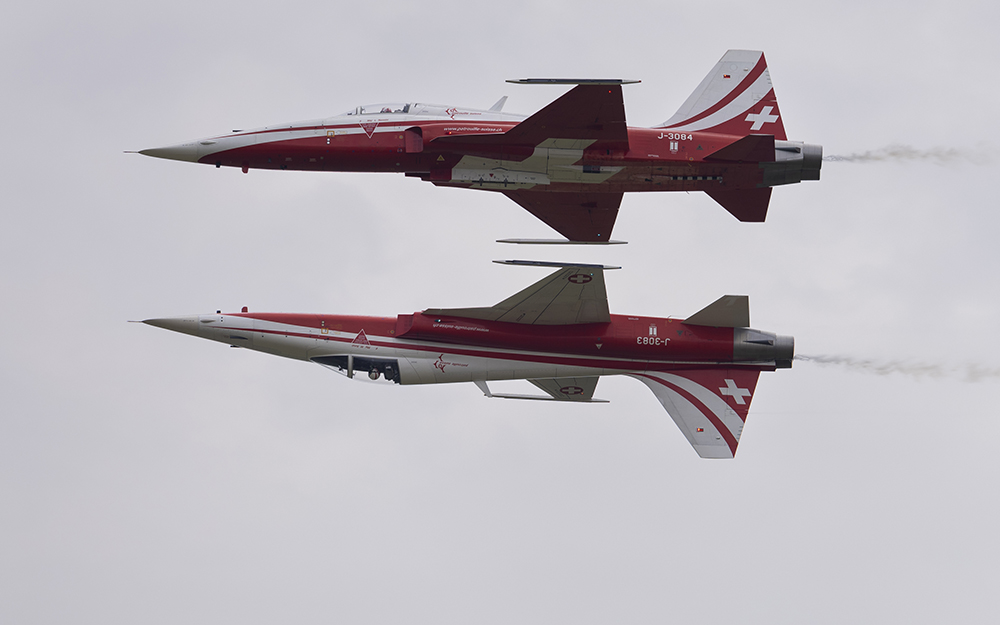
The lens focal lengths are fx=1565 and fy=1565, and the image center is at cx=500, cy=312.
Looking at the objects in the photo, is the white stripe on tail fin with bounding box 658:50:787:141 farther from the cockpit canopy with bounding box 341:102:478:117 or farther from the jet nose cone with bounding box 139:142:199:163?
the jet nose cone with bounding box 139:142:199:163

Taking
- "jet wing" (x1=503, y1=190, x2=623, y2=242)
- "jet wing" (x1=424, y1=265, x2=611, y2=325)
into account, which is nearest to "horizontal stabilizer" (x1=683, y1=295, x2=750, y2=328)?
"jet wing" (x1=424, y1=265, x2=611, y2=325)

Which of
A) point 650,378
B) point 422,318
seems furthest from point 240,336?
point 650,378

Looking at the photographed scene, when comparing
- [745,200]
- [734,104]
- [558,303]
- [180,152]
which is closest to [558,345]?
[558,303]

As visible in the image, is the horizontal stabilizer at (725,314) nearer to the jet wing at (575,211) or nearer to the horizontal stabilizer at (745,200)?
the horizontal stabilizer at (745,200)

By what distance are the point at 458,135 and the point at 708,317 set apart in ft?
24.9

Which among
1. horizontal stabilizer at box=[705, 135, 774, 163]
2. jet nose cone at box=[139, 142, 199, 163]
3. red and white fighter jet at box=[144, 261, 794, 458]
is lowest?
red and white fighter jet at box=[144, 261, 794, 458]

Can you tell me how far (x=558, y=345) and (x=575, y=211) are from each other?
4.08 metres

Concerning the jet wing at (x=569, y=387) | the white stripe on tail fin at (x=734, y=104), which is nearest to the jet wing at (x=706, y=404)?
the jet wing at (x=569, y=387)

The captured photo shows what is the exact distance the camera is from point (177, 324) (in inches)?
1527

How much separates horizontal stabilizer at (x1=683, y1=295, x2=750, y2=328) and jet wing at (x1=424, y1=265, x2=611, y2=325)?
2.24 metres

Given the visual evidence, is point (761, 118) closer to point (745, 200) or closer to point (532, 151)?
point (745, 200)

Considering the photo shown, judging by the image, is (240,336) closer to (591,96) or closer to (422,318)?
(422,318)

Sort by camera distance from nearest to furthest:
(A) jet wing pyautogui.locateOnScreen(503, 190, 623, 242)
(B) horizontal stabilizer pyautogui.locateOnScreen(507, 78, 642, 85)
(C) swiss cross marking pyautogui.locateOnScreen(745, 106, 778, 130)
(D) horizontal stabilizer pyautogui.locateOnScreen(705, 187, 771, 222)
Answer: (B) horizontal stabilizer pyautogui.locateOnScreen(507, 78, 642, 85), (D) horizontal stabilizer pyautogui.locateOnScreen(705, 187, 771, 222), (C) swiss cross marking pyautogui.locateOnScreen(745, 106, 778, 130), (A) jet wing pyautogui.locateOnScreen(503, 190, 623, 242)

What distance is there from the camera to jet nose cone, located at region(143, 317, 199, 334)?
3875 cm
